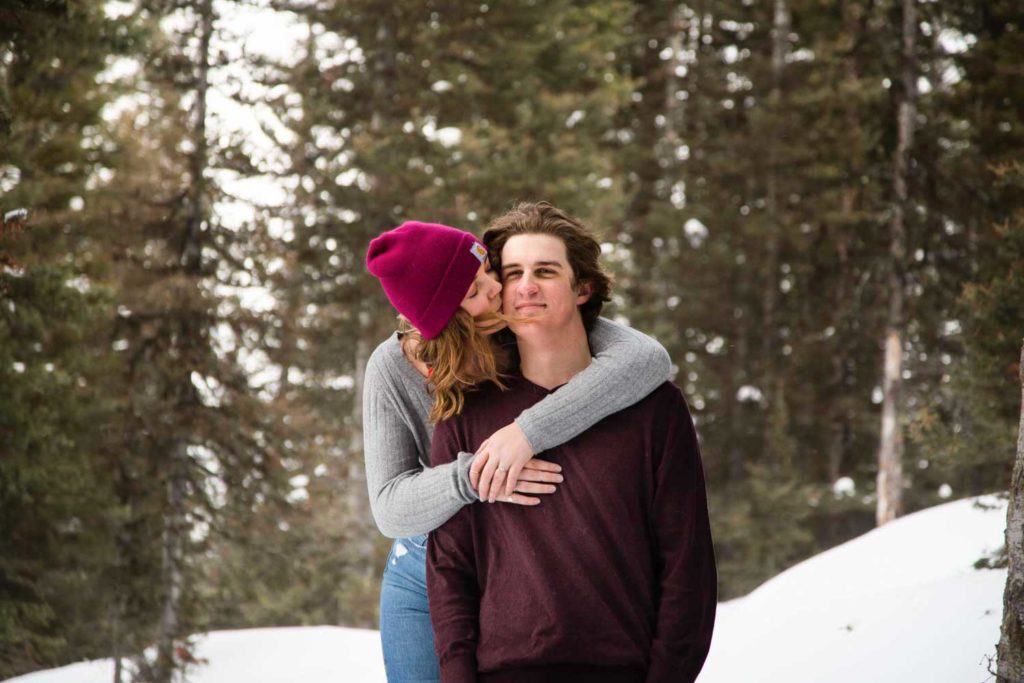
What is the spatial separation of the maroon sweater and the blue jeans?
0.57m

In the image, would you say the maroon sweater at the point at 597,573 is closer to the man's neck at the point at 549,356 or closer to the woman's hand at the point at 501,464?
the woman's hand at the point at 501,464

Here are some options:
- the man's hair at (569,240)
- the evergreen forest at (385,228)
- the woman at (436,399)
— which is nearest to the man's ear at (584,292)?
the man's hair at (569,240)

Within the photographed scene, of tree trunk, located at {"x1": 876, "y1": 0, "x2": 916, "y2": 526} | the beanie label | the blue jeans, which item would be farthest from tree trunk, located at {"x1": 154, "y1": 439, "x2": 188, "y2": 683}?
tree trunk, located at {"x1": 876, "y1": 0, "x2": 916, "y2": 526}

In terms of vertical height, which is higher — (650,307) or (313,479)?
(650,307)

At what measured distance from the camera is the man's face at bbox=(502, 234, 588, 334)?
3.13 m

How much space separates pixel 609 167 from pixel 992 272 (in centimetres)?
1238

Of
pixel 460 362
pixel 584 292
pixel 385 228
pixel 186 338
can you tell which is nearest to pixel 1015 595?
pixel 584 292

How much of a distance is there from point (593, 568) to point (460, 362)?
2.39 ft

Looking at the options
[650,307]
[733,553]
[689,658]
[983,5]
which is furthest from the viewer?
[733,553]

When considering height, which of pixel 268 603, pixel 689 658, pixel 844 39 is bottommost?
pixel 268 603

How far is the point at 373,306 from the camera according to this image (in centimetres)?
1628

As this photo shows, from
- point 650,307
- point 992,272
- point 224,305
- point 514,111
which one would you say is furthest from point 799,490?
point 224,305

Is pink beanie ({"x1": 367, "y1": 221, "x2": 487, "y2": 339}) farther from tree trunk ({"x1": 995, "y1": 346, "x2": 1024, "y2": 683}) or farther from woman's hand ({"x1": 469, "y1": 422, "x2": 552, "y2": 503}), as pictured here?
tree trunk ({"x1": 995, "y1": 346, "x2": 1024, "y2": 683})

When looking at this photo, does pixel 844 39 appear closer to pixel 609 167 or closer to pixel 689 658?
pixel 609 167
